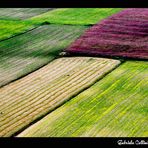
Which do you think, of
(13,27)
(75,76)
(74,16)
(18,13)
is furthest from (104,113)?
(18,13)

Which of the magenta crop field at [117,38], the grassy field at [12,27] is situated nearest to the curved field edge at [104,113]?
the magenta crop field at [117,38]

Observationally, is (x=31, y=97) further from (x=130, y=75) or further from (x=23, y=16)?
(x=23, y=16)

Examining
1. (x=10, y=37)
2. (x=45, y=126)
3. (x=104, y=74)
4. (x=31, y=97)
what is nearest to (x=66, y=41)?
(x=10, y=37)

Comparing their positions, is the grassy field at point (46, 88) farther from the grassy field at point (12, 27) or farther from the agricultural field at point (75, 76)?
the grassy field at point (12, 27)

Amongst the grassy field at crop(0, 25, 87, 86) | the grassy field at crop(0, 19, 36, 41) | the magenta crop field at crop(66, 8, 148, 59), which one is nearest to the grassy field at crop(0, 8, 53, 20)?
the grassy field at crop(0, 19, 36, 41)

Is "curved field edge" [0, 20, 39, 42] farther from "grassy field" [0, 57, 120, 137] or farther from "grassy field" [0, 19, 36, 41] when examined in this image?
"grassy field" [0, 57, 120, 137]

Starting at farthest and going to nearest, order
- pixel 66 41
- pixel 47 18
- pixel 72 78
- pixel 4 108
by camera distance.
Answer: pixel 47 18 → pixel 66 41 → pixel 72 78 → pixel 4 108

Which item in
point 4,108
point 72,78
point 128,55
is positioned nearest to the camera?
point 4,108

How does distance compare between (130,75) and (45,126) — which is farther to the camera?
(130,75)
